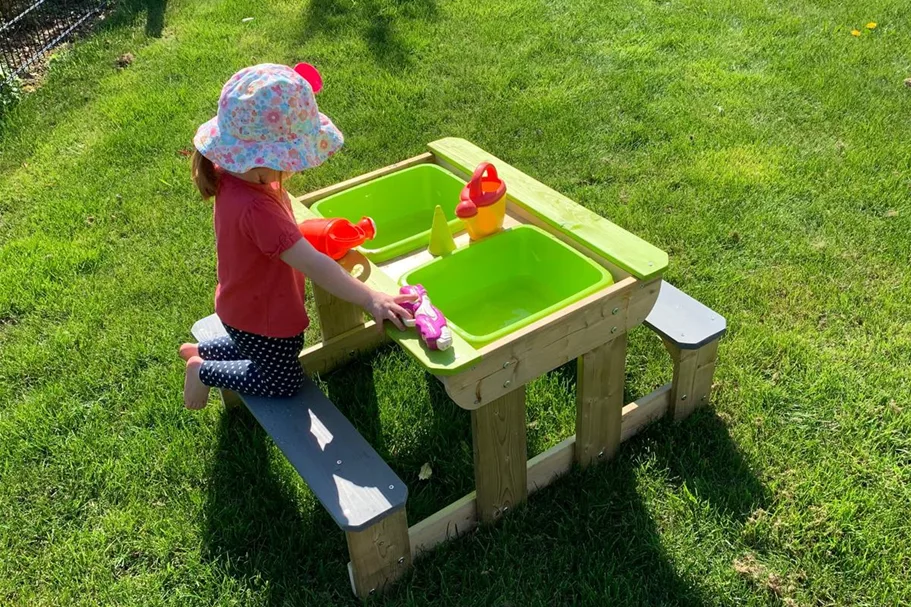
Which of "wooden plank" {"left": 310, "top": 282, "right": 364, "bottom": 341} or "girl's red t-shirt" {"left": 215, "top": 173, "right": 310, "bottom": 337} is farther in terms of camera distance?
"wooden plank" {"left": 310, "top": 282, "right": 364, "bottom": 341}

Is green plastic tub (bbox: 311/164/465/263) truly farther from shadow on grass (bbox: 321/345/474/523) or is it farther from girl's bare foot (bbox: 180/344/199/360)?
girl's bare foot (bbox: 180/344/199/360)

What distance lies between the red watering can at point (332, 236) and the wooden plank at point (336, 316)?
474 mm

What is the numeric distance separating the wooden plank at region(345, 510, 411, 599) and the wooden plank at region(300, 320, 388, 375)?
39.0 inches

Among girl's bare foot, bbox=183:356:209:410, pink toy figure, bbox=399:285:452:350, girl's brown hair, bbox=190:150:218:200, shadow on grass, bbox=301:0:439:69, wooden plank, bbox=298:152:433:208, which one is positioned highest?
girl's brown hair, bbox=190:150:218:200

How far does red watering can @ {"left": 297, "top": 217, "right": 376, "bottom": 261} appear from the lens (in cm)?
251

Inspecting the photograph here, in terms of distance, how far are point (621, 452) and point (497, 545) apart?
0.59 m

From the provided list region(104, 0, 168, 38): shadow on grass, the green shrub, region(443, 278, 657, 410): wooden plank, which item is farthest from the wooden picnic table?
region(104, 0, 168, 38): shadow on grass

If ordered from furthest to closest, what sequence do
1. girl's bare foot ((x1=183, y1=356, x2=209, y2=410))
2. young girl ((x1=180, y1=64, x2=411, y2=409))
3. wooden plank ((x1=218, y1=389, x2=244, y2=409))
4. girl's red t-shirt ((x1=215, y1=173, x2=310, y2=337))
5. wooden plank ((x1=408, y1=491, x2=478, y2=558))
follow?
wooden plank ((x1=218, y1=389, x2=244, y2=409)), girl's bare foot ((x1=183, y1=356, x2=209, y2=410)), wooden plank ((x1=408, y1=491, x2=478, y2=558)), girl's red t-shirt ((x1=215, y1=173, x2=310, y2=337)), young girl ((x1=180, y1=64, x2=411, y2=409))

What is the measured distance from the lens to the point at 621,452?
9.05ft

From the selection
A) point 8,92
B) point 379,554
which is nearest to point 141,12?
point 8,92

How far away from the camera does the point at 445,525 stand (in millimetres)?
2463

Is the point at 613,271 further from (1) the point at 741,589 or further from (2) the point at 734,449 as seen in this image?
(1) the point at 741,589

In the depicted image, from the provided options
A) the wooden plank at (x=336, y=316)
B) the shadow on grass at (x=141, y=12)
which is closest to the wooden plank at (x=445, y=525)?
the wooden plank at (x=336, y=316)

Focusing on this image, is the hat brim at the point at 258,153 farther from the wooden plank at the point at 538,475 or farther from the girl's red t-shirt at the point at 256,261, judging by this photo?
the wooden plank at the point at 538,475
